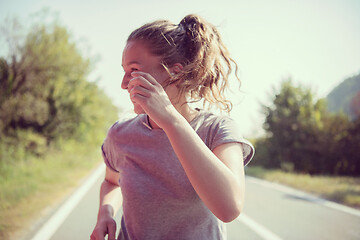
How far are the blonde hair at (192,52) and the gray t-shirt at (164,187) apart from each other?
0.14 m

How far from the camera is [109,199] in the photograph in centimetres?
131

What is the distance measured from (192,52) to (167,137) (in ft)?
1.23

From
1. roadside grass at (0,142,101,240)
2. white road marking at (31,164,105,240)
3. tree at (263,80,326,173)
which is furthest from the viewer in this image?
tree at (263,80,326,173)

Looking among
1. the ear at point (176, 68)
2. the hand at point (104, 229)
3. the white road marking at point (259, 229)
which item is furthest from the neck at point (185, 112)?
the white road marking at point (259, 229)

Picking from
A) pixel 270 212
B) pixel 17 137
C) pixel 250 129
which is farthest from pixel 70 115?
pixel 270 212

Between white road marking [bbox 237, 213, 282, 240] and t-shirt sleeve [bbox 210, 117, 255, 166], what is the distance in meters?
4.14

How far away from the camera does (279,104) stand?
791 inches

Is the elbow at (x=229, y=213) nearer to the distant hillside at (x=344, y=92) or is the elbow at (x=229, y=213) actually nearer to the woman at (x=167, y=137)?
the woman at (x=167, y=137)

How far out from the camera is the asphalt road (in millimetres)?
4699

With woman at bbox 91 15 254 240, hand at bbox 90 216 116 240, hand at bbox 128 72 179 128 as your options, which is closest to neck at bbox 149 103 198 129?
woman at bbox 91 15 254 240

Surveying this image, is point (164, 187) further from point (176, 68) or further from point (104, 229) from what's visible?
point (176, 68)

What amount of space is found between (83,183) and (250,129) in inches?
597

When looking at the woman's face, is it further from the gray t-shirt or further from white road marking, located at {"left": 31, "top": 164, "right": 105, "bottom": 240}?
white road marking, located at {"left": 31, "top": 164, "right": 105, "bottom": 240}

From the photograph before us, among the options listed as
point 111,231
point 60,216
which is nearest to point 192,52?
point 111,231
